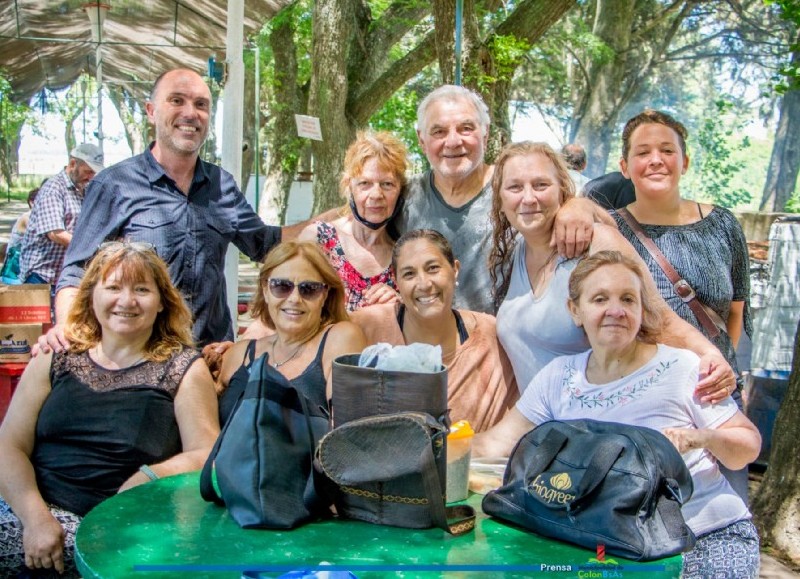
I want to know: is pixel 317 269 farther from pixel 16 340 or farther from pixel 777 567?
pixel 777 567

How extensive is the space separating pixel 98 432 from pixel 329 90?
28.7 ft

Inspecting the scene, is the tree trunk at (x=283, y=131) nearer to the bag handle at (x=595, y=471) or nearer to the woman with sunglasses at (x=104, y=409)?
the woman with sunglasses at (x=104, y=409)

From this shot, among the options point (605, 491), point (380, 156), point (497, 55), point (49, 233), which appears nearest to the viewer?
point (605, 491)

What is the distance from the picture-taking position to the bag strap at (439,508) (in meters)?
2.19

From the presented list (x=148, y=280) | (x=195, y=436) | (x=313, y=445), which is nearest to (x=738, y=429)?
(x=313, y=445)

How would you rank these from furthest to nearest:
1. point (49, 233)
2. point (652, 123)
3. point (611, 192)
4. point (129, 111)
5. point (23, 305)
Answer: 1. point (129, 111)
2. point (49, 233)
3. point (23, 305)
4. point (611, 192)
5. point (652, 123)

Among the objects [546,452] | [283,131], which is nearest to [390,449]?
[546,452]

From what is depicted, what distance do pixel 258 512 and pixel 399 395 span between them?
483mm

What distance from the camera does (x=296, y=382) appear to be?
326cm

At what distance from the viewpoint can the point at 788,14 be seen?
4949 millimetres

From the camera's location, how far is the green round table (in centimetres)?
212

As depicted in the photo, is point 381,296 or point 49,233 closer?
point 381,296

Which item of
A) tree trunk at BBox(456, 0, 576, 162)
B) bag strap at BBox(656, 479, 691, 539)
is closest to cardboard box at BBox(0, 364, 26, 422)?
bag strap at BBox(656, 479, 691, 539)

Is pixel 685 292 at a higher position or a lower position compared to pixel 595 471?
higher
